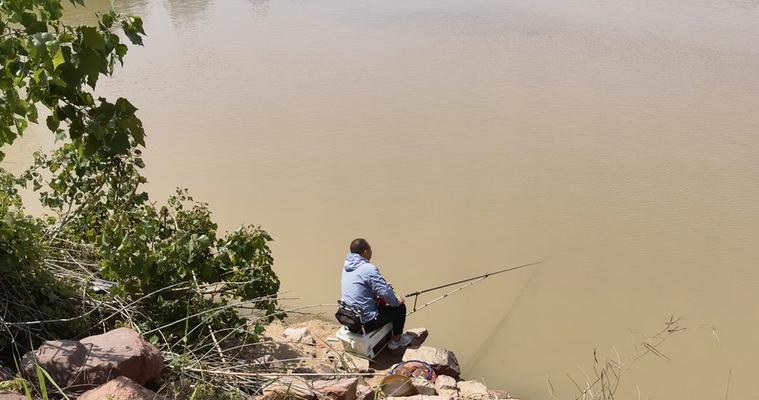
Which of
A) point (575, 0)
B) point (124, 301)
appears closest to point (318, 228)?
point (124, 301)

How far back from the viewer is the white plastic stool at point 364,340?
4.65m

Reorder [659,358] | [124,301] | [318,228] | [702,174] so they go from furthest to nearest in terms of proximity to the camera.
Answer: [702,174] → [318,228] → [659,358] → [124,301]

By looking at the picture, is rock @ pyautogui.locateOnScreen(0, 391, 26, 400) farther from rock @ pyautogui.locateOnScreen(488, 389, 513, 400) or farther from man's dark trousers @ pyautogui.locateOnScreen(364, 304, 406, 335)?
rock @ pyautogui.locateOnScreen(488, 389, 513, 400)

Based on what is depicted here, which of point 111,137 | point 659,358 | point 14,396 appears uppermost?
point 111,137

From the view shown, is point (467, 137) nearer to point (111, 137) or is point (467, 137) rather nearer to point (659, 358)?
point (659, 358)

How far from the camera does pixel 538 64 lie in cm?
1070

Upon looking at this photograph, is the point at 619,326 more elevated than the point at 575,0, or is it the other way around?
→ the point at 575,0

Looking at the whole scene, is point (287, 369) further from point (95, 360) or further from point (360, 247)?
point (360, 247)

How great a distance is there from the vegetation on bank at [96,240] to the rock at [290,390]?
0.36 metres

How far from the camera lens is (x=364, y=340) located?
15.2 ft

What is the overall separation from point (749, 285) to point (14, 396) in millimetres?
5358

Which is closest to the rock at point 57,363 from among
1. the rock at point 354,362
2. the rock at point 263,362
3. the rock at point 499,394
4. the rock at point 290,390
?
the rock at point 290,390

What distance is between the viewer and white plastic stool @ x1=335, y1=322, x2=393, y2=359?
4.65 metres

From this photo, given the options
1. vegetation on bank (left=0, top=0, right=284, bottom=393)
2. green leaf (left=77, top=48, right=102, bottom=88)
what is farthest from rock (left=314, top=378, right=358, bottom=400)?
green leaf (left=77, top=48, right=102, bottom=88)
